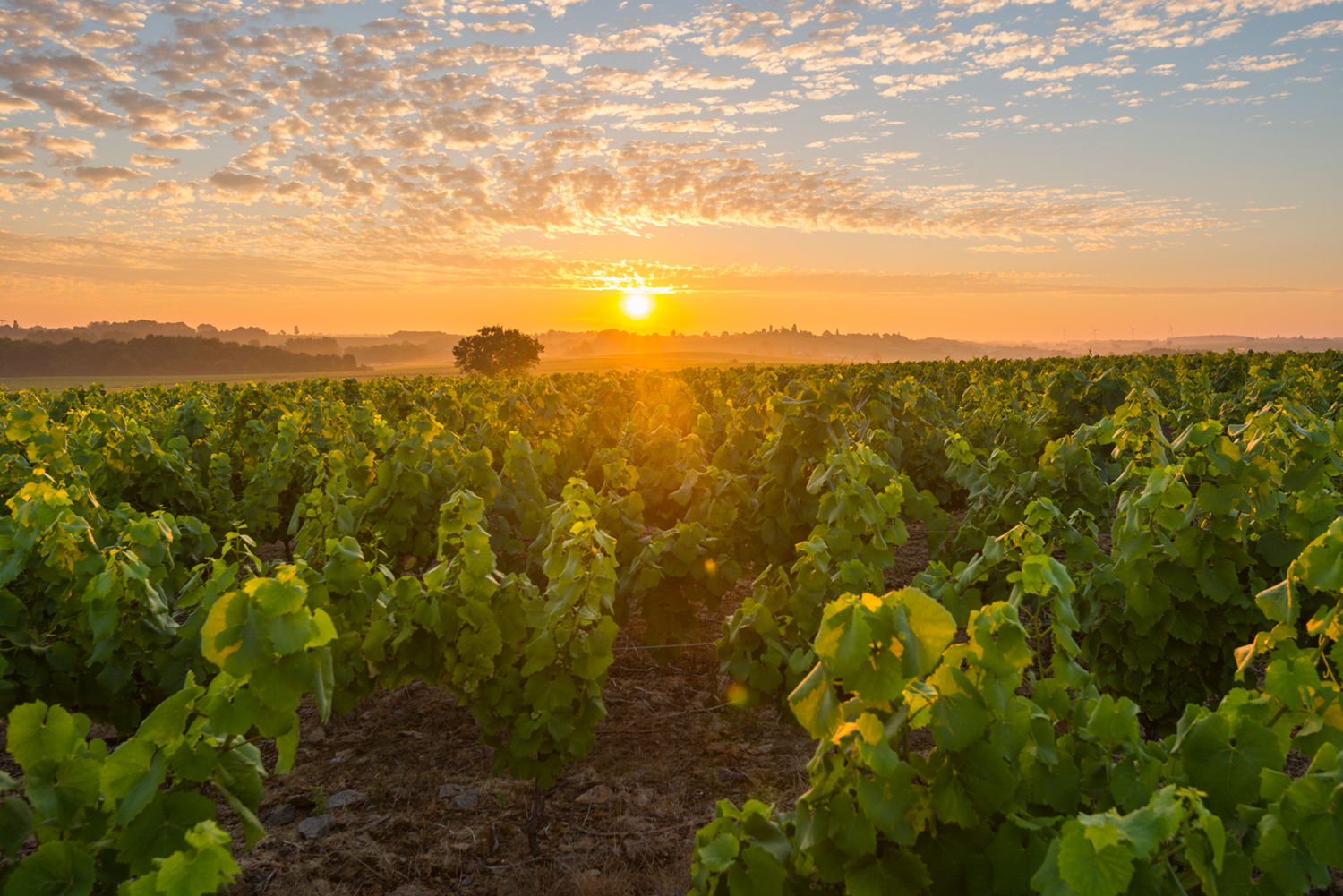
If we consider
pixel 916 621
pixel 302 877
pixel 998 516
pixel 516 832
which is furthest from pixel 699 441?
pixel 916 621

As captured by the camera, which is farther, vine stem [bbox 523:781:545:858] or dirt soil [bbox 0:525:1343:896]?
vine stem [bbox 523:781:545:858]

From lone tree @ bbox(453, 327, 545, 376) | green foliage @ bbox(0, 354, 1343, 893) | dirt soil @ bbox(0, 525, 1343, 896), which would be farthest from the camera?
lone tree @ bbox(453, 327, 545, 376)

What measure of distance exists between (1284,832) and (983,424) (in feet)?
36.1

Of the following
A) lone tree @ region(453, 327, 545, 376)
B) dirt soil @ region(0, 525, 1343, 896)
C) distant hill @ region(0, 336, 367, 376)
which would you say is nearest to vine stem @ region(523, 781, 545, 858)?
dirt soil @ region(0, 525, 1343, 896)

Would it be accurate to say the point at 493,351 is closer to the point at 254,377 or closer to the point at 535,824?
the point at 254,377

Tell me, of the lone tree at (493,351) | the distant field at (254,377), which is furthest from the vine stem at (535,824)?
the lone tree at (493,351)

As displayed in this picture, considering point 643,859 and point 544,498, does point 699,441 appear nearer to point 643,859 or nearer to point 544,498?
point 544,498

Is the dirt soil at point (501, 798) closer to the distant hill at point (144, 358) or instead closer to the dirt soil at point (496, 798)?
the dirt soil at point (496, 798)

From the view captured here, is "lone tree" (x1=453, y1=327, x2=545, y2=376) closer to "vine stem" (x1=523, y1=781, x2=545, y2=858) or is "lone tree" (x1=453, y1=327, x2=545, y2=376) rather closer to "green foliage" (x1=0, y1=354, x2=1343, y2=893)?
"green foliage" (x1=0, y1=354, x2=1343, y2=893)

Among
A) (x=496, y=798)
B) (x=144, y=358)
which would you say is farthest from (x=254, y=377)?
(x=496, y=798)

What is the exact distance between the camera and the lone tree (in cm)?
7950

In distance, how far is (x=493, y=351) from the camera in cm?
7988

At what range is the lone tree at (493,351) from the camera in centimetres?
7950

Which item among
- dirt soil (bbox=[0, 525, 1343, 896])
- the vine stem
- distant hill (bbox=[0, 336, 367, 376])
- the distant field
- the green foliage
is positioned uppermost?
distant hill (bbox=[0, 336, 367, 376])
